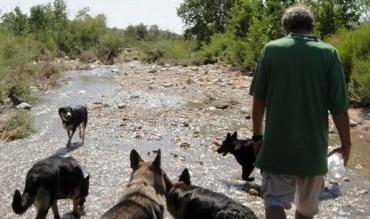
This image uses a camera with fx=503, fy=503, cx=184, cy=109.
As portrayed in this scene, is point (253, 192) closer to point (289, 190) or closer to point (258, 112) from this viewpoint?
point (289, 190)

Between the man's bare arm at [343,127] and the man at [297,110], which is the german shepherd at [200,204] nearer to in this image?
the man at [297,110]

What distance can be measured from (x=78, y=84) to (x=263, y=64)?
63.2 ft

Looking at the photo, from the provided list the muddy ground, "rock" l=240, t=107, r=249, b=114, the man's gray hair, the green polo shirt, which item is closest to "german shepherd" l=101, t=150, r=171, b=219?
the green polo shirt

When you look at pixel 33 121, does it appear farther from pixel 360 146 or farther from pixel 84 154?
pixel 360 146

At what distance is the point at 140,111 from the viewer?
15.0 m

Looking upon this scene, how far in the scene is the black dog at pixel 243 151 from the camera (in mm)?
8352

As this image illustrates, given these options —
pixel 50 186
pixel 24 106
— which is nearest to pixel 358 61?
pixel 24 106

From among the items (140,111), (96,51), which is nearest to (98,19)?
(96,51)

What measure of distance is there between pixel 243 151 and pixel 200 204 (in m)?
3.45

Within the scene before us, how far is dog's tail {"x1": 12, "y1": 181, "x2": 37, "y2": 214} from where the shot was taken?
17.7ft

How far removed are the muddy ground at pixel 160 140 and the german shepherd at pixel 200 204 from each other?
5.45 feet

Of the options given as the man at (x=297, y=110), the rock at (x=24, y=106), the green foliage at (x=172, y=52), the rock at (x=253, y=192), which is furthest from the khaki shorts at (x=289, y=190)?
the green foliage at (x=172, y=52)

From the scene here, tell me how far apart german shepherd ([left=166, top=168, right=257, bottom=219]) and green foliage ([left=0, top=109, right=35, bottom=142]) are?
6.77 meters

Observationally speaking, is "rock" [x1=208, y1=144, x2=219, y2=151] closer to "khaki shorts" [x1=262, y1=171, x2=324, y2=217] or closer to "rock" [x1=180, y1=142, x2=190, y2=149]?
"rock" [x1=180, y1=142, x2=190, y2=149]
